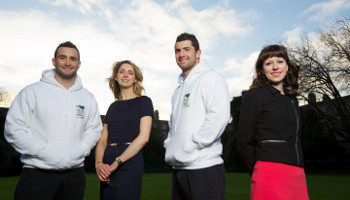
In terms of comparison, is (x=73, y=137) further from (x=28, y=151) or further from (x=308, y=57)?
(x=308, y=57)

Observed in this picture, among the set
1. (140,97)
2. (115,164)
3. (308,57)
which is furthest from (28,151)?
(308,57)

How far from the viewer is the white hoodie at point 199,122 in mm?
3102

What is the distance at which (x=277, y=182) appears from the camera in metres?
2.77

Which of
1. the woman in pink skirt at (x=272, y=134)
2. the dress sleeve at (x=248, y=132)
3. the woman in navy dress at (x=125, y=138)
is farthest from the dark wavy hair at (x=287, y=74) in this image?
the woman in navy dress at (x=125, y=138)

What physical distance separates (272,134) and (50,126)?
2.46 m

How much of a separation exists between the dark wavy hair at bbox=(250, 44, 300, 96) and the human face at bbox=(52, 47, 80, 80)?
2214 mm

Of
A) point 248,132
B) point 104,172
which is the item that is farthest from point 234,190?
point 248,132

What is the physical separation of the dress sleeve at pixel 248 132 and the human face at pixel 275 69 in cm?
36

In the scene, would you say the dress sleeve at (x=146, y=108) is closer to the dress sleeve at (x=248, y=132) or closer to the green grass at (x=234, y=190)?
the dress sleeve at (x=248, y=132)

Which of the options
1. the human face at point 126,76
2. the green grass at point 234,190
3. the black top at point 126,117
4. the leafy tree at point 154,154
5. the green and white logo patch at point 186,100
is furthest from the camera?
the leafy tree at point 154,154

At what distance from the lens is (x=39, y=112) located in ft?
11.4

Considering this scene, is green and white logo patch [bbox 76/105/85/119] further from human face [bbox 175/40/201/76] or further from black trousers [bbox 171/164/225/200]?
black trousers [bbox 171/164/225/200]

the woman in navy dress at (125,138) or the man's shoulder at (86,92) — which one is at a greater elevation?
the man's shoulder at (86,92)

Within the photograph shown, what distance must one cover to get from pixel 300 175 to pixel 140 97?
2.36 metres
